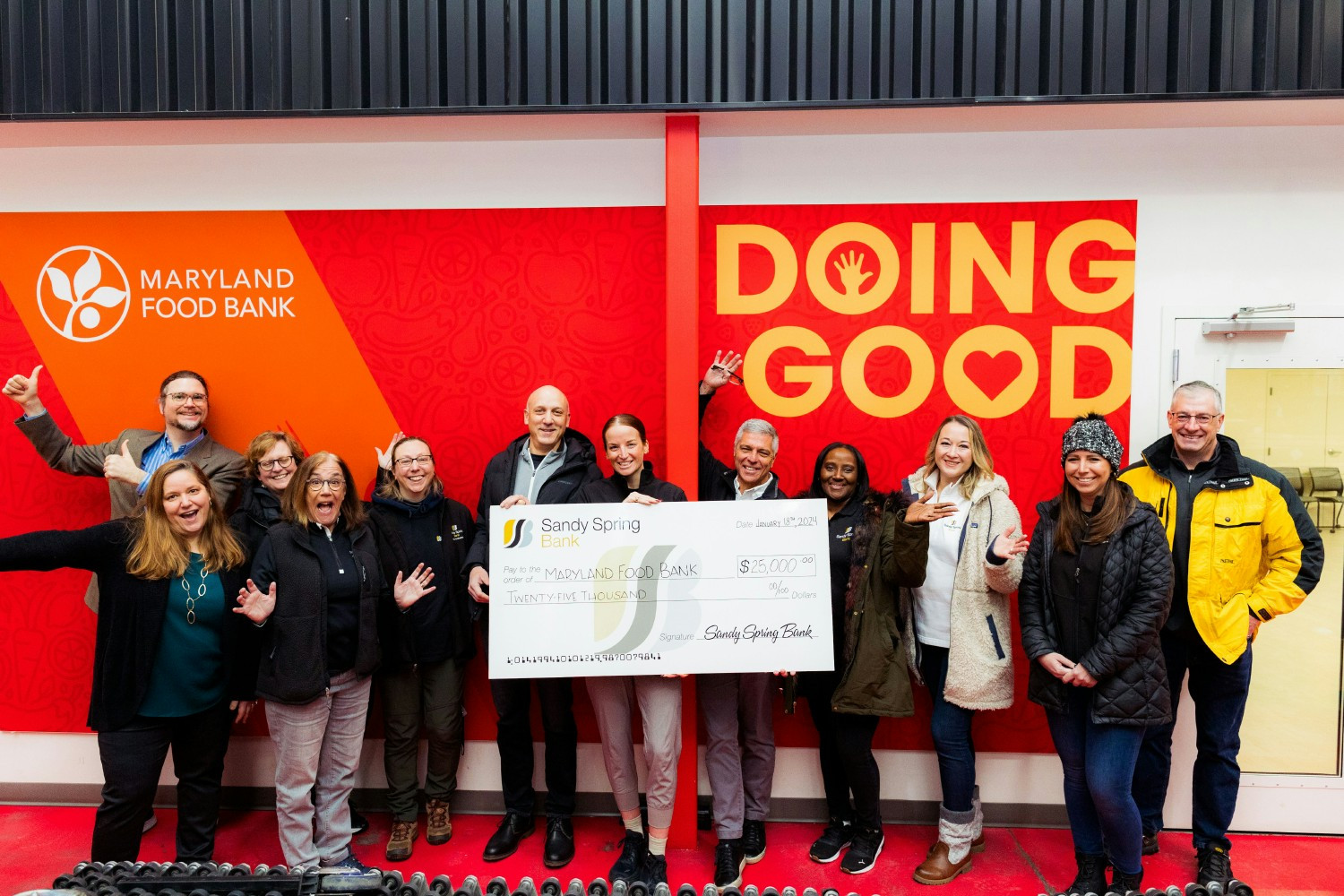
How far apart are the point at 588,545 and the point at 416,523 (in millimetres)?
743

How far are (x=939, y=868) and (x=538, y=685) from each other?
1759 mm

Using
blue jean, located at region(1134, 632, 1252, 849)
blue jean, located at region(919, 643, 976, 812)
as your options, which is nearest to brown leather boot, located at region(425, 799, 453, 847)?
blue jean, located at region(919, 643, 976, 812)

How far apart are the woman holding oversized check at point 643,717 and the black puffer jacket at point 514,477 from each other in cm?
8

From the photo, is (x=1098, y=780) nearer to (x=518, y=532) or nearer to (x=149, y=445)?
(x=518, y=532)

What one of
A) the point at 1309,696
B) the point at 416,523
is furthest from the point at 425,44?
the point at 1309,696

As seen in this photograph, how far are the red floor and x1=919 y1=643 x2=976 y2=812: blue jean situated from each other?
1.13 feet

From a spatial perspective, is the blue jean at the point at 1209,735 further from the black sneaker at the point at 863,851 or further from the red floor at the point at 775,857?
the black sneaker at the point at 863,851

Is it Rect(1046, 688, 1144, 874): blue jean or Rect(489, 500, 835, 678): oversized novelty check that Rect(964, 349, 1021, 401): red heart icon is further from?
Rect(1046, 688, 1144, 874): blue jean

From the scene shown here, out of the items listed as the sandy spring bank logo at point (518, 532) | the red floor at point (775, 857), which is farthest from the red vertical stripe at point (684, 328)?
the sandy spring bank logo at point (518, 532)

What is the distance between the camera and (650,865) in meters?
2.95

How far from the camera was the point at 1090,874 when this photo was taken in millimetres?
2824

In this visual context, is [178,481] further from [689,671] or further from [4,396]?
[689,671]

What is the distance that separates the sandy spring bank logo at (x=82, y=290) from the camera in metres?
3.49

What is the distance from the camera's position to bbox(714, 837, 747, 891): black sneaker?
Answer: 2.93 meters
